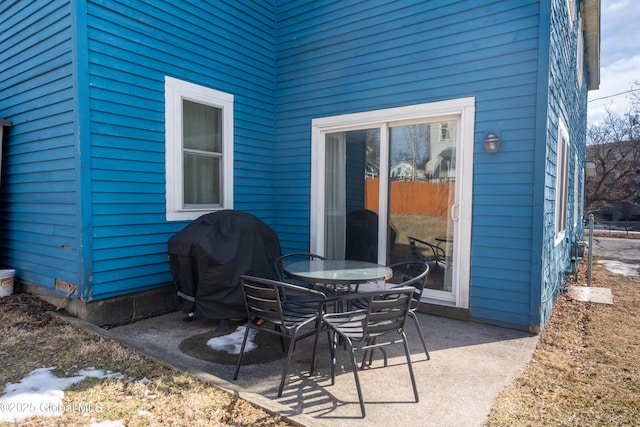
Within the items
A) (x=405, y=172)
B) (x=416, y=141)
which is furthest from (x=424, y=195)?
(x=416, y=141)

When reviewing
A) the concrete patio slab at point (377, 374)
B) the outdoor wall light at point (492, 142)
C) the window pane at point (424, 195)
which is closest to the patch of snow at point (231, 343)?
the concrete patio slab at point (377, 374)

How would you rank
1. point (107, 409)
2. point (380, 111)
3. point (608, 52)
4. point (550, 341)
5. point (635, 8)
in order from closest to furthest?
point (107, 409) < point (550, 341) < point (380, 111) < point (635, 8) < point (608, 52)

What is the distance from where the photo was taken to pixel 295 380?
8.27 ft

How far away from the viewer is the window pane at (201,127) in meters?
4.25

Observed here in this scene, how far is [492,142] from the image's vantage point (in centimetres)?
355

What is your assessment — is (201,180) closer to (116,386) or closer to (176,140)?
(176,140)

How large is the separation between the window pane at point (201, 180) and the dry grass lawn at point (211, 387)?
5.73 feet

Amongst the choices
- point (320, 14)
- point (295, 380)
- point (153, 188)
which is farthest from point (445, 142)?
point (153, 188)

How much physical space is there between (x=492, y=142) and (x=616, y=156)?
1696 cm

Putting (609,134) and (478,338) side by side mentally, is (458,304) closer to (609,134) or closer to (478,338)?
(478,338)

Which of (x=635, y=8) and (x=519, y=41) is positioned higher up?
(x=635, y=8)

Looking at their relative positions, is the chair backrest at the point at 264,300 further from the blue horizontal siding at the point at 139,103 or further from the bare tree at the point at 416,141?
the bare tree at the point at 416,141

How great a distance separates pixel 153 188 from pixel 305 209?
75.1 inches

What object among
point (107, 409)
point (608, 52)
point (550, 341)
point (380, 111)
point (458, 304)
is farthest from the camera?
point (608, 52)
